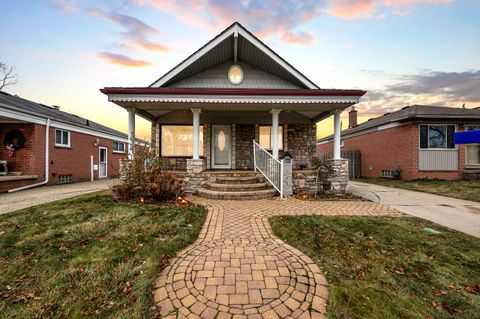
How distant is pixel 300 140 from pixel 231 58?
5501 millimetres

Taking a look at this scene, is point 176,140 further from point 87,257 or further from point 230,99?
point 87,257

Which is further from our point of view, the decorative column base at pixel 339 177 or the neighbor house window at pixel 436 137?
the neighbor house window at pixel 436 137

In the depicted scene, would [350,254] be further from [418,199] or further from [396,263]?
[418,199]

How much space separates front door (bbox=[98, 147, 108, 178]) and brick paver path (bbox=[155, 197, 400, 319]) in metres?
15.6

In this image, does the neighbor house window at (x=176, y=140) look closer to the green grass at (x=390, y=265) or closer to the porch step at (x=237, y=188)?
the porch step at (x=237, y=188)

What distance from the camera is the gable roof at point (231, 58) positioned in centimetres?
820

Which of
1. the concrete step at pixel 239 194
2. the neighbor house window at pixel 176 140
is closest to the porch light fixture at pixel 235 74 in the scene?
the neighbor house window at pixel 176 140

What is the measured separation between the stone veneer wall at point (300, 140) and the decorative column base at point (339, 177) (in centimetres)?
275

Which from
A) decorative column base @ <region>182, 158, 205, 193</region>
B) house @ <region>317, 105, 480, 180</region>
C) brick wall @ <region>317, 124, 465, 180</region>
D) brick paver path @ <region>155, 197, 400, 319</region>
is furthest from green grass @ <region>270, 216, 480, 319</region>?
house @ <region>317, 105, 480, 180</region>

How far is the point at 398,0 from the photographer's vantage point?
7625 millimetres

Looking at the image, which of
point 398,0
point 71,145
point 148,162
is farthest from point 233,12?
point 71,145

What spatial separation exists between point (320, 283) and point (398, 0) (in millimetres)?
10728

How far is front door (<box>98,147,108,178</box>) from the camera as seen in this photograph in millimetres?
15585

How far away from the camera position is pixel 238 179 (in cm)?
764
